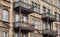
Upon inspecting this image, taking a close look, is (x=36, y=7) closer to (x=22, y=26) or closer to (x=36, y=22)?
(x=36, y=22)

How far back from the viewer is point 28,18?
32.5 meters

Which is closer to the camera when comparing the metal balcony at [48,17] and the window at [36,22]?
the window at [36,22]

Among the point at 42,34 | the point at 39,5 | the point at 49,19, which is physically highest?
the point at 39,5

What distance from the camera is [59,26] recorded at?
135 feet

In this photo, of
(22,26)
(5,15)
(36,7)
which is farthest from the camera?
(36,7)

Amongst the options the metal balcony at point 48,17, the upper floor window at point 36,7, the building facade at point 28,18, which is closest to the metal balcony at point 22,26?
the building facade at point 28,18

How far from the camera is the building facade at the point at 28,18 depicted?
28688mm

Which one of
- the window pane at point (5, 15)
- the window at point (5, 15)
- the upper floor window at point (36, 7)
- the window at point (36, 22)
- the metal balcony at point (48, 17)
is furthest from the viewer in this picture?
the metal balcony at point (48, 17)

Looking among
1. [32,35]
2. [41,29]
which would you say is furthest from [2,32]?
[41,29]

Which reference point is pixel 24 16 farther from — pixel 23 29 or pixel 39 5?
pixel 39 5


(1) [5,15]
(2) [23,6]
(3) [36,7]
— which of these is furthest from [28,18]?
(1) [5,15]

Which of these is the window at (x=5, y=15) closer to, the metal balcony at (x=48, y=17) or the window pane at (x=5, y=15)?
the window pane at (x=5, y=15)

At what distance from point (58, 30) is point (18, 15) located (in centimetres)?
1283

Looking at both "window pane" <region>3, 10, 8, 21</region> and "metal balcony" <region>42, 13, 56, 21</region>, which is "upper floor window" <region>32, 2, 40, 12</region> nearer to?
"metal balcony" <region>42, 13, 56, 21</region>
